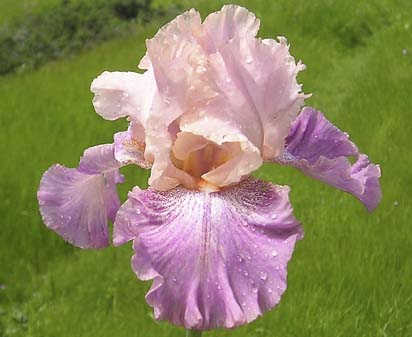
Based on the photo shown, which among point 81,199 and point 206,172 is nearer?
point 206,172

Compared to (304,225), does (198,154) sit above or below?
above

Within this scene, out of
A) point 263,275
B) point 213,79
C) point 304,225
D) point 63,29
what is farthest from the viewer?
point 63,29

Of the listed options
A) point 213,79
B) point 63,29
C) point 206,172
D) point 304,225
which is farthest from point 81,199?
point 63,29

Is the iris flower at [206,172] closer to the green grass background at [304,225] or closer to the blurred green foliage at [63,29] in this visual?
the green grass background at [304,225]

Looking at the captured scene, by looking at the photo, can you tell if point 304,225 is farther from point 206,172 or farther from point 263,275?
point 263,275

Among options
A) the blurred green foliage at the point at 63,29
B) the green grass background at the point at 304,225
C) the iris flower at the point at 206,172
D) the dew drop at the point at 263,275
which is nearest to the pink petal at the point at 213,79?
the iris flower at the point at 206,172

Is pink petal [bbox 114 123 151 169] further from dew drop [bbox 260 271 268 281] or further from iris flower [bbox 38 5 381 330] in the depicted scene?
dew drop [bbox 260 271 268 281]
